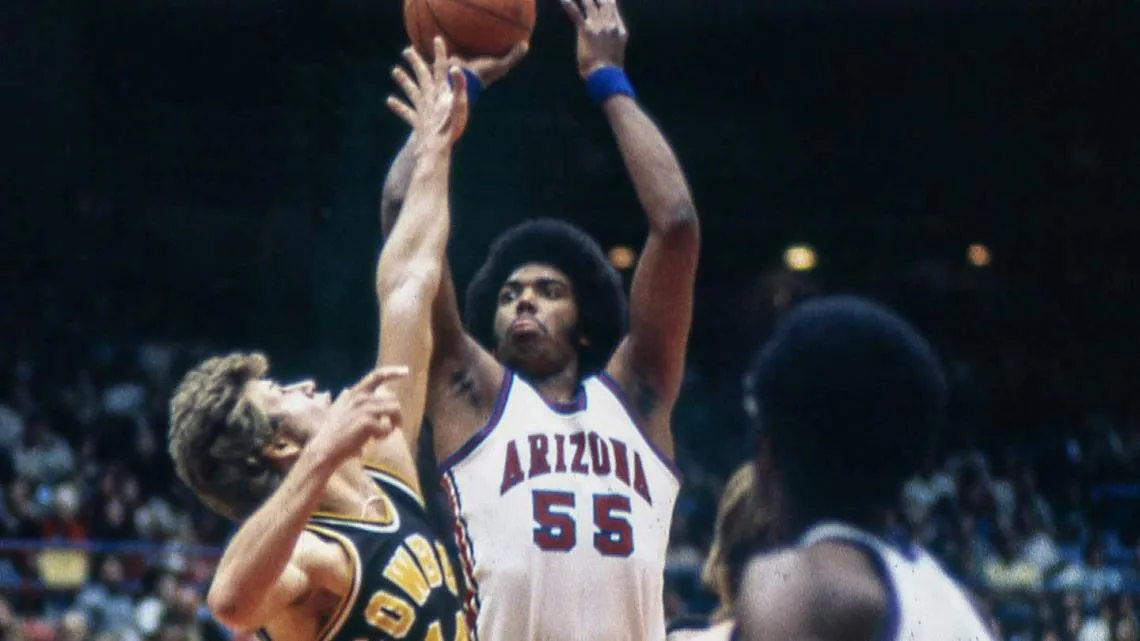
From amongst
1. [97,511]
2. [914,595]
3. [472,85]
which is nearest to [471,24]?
[472,85]

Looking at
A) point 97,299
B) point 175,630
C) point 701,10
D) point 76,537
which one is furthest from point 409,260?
point 97,299

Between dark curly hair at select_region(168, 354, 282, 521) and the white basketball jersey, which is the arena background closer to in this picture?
dark curly hair at select_region(168, 354, 282, 521)

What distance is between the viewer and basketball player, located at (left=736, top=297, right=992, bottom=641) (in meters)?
2.01

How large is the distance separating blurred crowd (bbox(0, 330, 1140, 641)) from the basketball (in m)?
6.53

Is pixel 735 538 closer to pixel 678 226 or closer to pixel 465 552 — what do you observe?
pixel 465 552

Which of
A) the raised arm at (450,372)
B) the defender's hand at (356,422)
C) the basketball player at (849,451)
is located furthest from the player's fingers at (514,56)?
the basketball player at (849,451)

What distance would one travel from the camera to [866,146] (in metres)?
15.5

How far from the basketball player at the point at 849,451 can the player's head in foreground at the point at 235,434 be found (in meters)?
1.86

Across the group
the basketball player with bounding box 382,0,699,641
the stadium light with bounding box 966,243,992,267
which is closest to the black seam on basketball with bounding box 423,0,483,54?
the basketball player with bounding box 382,0,699,641

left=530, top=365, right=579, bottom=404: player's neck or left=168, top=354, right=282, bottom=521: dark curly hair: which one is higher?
left=530, top=365, right=579, bottom=404: player's neck

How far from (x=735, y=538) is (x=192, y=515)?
32.6 feet

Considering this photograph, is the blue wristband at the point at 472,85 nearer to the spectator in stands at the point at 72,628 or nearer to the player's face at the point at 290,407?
the player's face at the point at 290,407

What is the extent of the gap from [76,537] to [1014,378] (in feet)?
30.8

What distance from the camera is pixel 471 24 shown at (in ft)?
14.3
